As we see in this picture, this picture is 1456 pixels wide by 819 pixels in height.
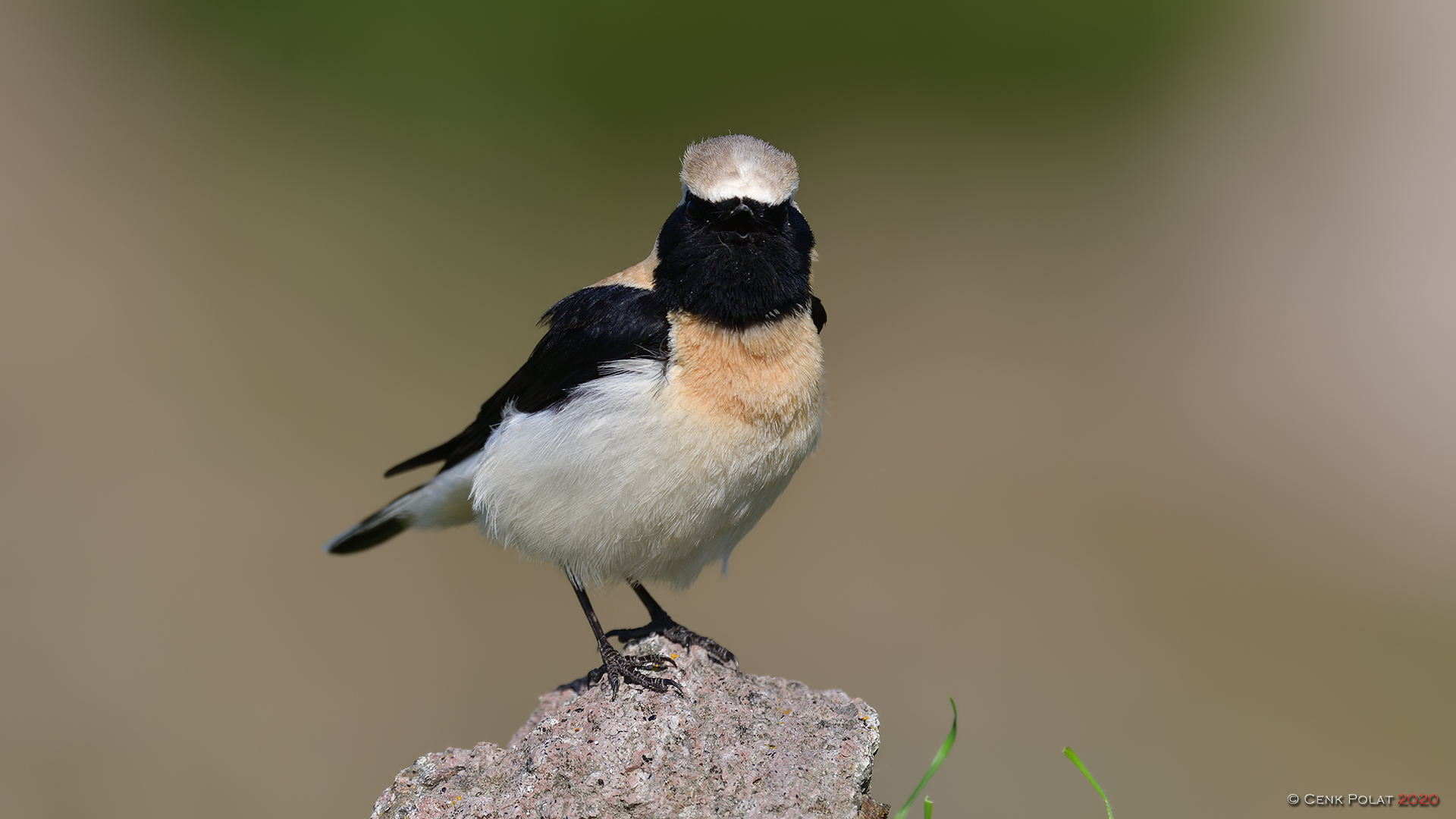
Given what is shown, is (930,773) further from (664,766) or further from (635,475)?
(635,475)

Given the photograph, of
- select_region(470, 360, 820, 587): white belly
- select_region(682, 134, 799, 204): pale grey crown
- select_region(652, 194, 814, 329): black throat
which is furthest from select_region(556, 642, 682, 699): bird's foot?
select_region(682, 134, 799, 204): pale grey crown

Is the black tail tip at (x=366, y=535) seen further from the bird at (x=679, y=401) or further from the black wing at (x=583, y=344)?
the bird at (x=679, y=401)

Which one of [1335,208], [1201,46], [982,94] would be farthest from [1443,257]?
[982,94]

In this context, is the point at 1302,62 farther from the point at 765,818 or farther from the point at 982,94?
the point at 765,818

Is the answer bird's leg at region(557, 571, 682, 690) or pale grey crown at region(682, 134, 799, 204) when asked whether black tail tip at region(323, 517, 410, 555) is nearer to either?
bird's leg at region(557, 571, 682, 690)

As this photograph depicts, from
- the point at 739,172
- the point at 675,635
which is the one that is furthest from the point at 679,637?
the point at 739,172

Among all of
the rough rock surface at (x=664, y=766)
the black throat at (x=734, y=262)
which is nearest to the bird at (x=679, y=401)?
the black throat at (x=734, y=262)
